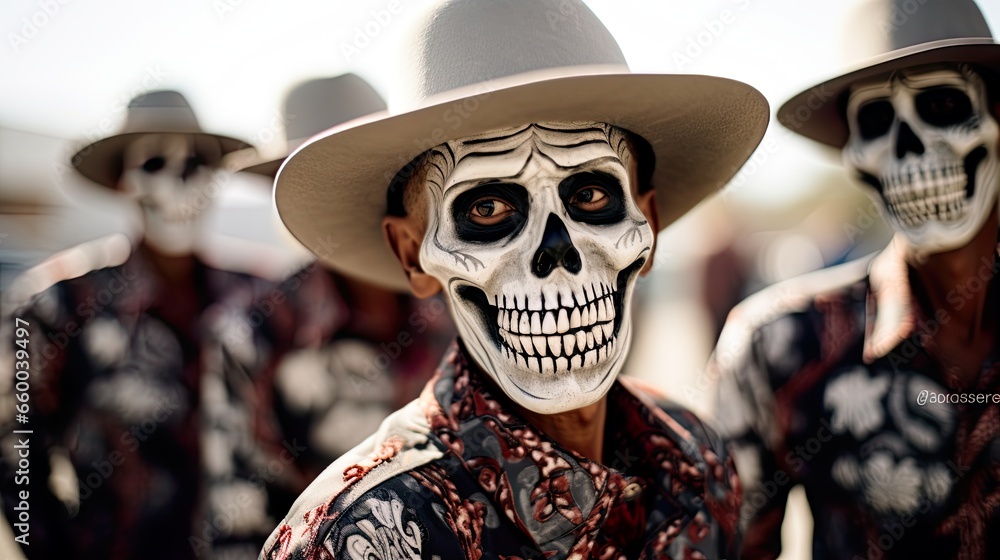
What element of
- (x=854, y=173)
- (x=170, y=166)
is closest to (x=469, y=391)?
(x=854, y=173)

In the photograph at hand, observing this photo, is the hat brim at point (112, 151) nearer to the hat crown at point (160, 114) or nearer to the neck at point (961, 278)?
the hat crown at point (160, 114)

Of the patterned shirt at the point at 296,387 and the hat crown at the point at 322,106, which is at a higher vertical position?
the hat crown at the point at 322,106

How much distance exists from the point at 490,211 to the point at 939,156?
195 cm

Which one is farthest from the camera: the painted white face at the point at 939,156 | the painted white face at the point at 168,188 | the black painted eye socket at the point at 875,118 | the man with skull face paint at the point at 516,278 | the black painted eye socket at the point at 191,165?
the black painted eye socket at the point at 191,165

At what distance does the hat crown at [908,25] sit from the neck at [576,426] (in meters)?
1.94

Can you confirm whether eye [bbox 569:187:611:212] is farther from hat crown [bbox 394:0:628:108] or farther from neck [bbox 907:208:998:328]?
neck [bbox 907:208:998:328]

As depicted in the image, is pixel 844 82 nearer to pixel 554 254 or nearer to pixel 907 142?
pixel 907 142

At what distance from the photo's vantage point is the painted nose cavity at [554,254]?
6.64 feet

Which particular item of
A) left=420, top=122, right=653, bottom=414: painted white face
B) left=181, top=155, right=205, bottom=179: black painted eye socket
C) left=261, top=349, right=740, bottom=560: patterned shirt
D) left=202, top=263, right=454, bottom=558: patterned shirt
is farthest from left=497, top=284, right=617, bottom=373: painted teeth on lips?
left=181, top=155, right=205, bottom=179: black painted eye socket

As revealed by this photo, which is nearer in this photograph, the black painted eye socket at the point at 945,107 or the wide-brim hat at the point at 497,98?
the wide-brim hat at the point at 497,98

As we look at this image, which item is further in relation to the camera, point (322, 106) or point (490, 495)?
point (322, 106)

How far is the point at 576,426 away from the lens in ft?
7.36

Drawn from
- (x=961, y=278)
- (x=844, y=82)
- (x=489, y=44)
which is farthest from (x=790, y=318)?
(x=489, y=44)

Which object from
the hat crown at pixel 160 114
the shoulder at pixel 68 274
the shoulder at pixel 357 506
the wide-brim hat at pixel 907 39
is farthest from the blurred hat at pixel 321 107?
the shoulder at pixel 357 506
